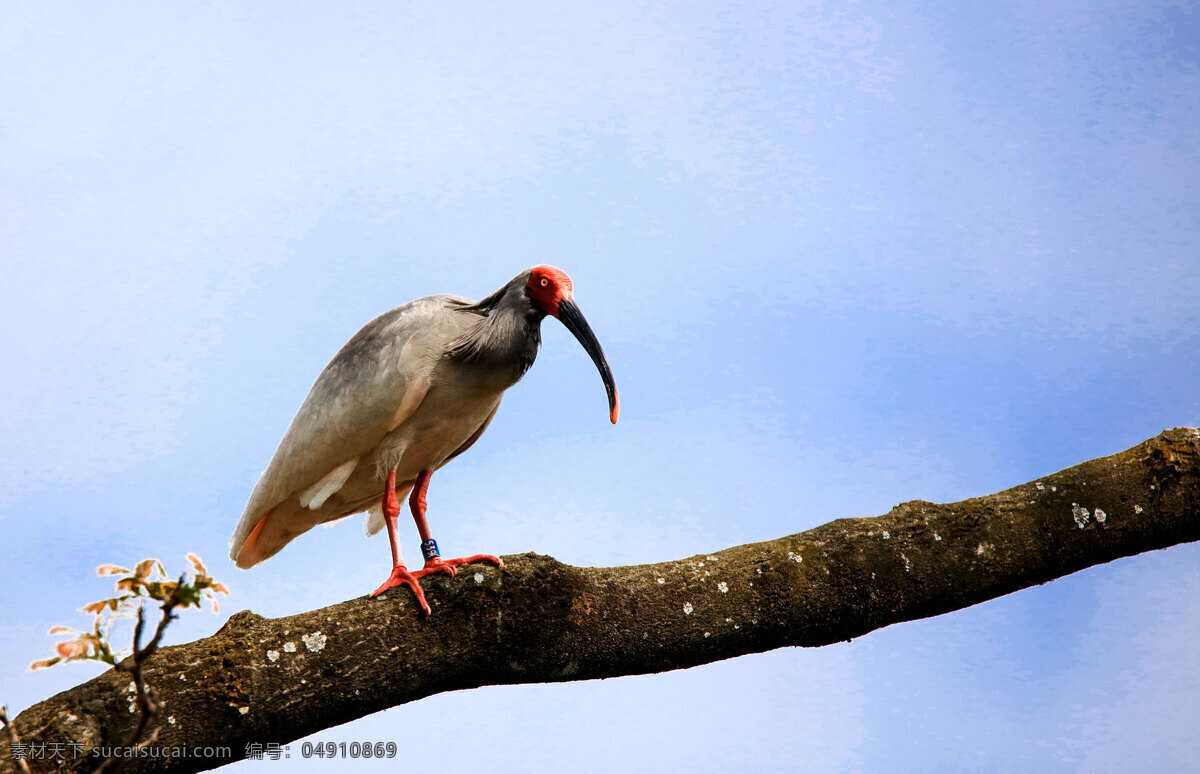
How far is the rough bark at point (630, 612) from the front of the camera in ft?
13.0

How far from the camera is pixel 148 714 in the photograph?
8.01ft

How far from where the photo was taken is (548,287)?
Answer: 18.0 ft

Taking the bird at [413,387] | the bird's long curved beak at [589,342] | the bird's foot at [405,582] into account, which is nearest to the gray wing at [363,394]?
the bird at [413,387]

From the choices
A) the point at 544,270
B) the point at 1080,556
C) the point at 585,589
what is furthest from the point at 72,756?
the point at 1080,556

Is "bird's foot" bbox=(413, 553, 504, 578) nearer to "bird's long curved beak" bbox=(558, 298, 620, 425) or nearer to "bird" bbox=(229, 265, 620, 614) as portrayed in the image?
"bird" bbox=(229, 265, 620, 614)

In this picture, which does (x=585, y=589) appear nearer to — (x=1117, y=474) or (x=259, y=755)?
(x=259, y=755)

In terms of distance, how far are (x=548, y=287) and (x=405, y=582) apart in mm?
1780

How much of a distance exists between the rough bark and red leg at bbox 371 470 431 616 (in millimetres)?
60

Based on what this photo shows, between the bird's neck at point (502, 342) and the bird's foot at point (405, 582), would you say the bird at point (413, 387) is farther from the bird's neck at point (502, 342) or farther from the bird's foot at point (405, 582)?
the bird's foot at point (405, 582)

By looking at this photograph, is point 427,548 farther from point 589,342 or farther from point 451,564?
point 589,342

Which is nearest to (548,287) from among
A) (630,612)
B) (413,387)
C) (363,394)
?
(413,387)

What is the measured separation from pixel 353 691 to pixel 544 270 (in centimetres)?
239

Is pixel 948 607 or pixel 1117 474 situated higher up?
pixel 1117 474

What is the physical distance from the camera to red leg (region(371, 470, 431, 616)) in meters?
4.35
